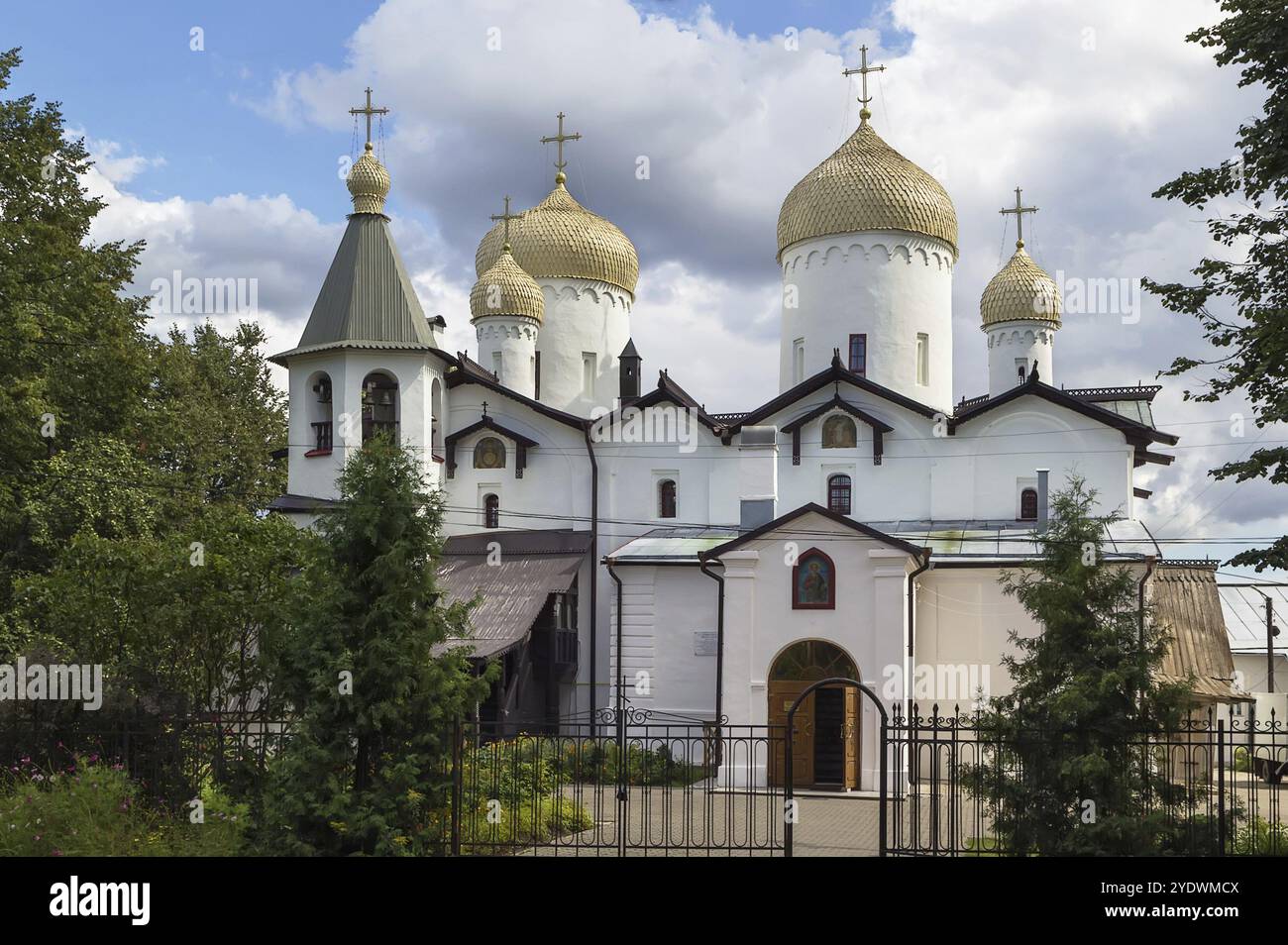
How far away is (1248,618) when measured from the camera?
128 ft

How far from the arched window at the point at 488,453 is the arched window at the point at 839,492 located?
6.58 meters

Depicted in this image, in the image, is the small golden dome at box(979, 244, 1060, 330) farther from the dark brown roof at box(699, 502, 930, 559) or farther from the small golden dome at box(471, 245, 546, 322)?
the dark brown roof at box(699, 502, 930, 559)

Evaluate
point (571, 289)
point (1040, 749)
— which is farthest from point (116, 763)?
point (571, 289)

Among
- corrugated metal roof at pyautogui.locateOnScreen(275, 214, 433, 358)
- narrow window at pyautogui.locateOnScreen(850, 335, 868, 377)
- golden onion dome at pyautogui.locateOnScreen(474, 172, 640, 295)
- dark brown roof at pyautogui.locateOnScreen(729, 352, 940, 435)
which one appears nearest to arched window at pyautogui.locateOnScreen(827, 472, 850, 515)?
dark brown roof at pyautogui.locateOnScreen(729, 352, 940, 435)

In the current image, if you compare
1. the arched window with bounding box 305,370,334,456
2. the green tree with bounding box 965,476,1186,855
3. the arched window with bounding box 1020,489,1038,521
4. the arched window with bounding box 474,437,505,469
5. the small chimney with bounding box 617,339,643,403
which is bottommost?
the green tree with bounding box 965,476,1186,855

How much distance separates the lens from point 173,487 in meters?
22.4

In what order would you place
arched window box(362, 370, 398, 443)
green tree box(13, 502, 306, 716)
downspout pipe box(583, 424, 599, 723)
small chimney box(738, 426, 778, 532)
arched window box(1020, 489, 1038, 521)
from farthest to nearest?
arched window box(362, 370, 398, 443) < downspout pipe box(583, 424, 599, 723) < arched window box(1020, 489, 1038, 521) < small chimney box(738, 426, 778, 532) < green tree box(13, 502, 306, 716)

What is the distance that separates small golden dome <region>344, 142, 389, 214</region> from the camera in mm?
24953

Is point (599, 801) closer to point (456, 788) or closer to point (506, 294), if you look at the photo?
point (456, 788)

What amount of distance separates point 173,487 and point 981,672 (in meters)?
14.1

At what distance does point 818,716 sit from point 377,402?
1040cm

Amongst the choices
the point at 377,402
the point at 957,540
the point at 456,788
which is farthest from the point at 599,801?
the point at 377,402

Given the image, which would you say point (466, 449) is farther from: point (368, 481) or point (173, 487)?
point (368, 481)

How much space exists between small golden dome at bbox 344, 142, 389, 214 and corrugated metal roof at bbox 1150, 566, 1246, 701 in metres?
16.2
